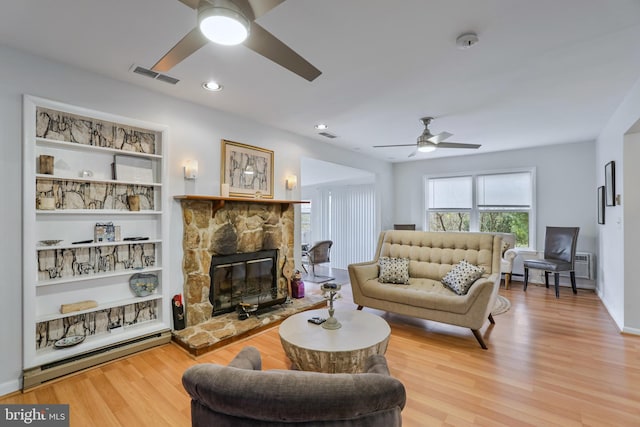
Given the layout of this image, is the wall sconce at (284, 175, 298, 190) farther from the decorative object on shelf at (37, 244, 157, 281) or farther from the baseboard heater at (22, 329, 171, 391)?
the baseboard heater at (22, 329, 171, 391)

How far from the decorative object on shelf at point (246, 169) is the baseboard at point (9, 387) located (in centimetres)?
244

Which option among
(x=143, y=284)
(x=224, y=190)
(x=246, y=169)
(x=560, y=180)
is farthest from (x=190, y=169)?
(x=560, y=180)

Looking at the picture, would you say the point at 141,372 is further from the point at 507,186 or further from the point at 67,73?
the point at 507,186

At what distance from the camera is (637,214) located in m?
3.23

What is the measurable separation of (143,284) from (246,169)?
1.77 metres

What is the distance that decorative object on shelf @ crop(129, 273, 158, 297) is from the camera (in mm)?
3014

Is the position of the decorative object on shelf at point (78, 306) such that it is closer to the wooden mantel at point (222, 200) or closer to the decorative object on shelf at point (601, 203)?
the wooden mantel at point (222, 200)

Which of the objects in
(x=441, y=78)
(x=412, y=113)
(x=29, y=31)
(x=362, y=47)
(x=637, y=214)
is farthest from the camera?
(x=412, y=113)

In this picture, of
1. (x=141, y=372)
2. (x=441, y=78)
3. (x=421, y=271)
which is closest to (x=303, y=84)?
(x=441, y=78)

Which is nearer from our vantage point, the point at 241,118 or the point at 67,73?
the point at 67,73

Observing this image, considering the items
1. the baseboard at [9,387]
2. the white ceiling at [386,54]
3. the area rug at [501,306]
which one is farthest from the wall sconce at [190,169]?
the area rug at [501,306]

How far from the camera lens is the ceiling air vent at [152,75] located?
2622 mm

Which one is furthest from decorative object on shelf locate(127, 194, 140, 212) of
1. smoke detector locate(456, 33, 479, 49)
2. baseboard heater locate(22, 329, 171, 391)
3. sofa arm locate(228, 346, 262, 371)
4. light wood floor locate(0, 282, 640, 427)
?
smoke detector locate(456, 33, 479, 49)

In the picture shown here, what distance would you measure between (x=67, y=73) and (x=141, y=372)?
2.61 meters
